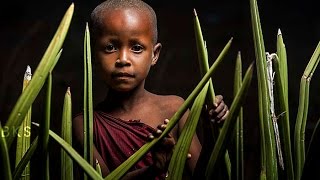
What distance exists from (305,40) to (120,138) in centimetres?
59

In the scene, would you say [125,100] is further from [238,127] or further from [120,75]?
[238,127]

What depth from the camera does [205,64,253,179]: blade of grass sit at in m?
0.33

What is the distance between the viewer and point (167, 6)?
104cm

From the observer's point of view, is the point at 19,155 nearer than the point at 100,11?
Yes

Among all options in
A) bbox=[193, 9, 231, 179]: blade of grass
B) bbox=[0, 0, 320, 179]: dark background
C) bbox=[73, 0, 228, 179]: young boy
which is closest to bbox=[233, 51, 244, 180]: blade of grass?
bbox=[193, 9, 231, 179]: blade of grass

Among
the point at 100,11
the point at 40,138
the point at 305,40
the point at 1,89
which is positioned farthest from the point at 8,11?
the point at 40,138

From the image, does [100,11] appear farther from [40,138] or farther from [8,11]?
[8,11]

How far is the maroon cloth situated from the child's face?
5 centimetres

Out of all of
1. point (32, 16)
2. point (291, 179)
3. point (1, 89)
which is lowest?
point (291, 179)

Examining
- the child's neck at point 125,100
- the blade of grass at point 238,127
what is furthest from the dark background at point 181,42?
the blade of grass at point 238,127

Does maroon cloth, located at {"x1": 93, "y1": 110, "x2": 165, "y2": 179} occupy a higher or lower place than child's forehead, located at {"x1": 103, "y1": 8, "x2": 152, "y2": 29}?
lower

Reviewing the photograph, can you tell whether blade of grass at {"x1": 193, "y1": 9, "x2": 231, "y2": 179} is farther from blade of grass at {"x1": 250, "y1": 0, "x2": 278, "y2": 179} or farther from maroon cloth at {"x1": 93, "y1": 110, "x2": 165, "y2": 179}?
maroon cloth at {"x1": 93, "y1": 110, "x2": 165, "y2": 179}

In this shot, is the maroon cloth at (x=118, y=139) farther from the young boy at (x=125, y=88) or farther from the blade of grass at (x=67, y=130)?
the blade of grass at (x=67, y=130)

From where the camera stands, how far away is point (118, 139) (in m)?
0.59
